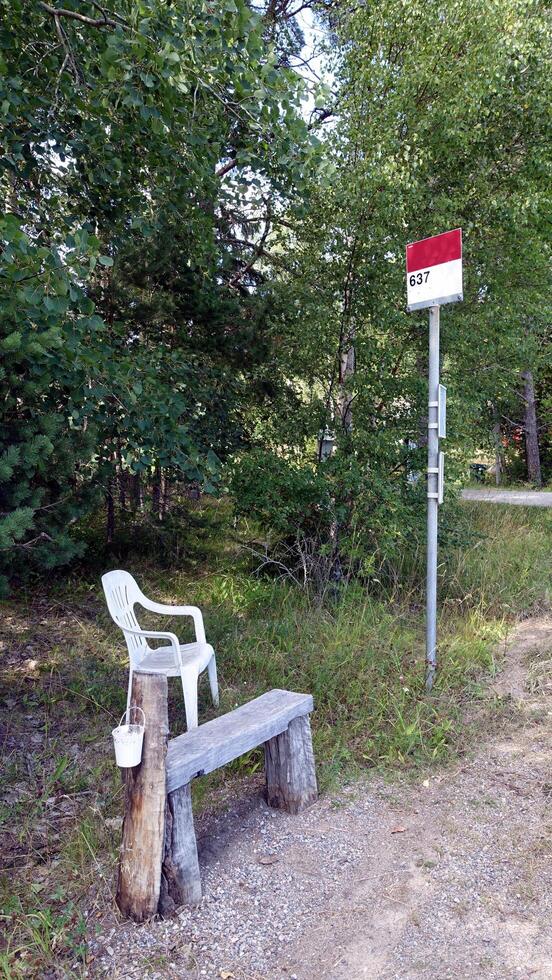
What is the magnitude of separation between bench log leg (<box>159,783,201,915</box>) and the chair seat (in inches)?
47.7

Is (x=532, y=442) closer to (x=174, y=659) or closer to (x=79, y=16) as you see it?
(x=174, y=659)

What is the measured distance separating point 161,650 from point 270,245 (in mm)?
3526

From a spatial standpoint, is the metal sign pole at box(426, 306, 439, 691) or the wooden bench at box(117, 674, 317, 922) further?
the metal sign pole at box(426, 306, 439, 691)

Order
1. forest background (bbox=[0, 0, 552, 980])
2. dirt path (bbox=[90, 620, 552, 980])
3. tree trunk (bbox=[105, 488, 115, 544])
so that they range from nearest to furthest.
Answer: dirt path (bbox=[90, 620, 552, 980]) → forest background (bbox=[0, 0, 552, 980]) → tree trunk (bbox=[105, 488, 115, 544])

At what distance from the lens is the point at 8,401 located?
366 centimetres

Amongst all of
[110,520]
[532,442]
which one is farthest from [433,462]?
[532,442]

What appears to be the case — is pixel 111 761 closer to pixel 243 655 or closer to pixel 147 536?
pixel 243 655

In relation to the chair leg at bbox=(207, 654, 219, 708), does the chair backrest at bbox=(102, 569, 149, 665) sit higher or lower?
higher

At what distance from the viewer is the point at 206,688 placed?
3.95 m

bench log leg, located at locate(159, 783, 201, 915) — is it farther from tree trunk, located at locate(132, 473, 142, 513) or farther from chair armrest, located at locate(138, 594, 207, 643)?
tree trunk, located at locate(132, 473, 142, 513)

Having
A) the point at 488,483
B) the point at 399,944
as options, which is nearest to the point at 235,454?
the point at 399,944

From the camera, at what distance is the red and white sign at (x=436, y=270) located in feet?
10.9

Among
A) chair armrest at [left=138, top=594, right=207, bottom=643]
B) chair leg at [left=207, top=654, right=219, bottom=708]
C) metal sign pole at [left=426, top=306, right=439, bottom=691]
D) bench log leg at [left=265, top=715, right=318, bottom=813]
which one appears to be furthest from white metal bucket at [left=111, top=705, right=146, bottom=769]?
metal sign pole at [left=426, top=306, right=439, bottom=691]

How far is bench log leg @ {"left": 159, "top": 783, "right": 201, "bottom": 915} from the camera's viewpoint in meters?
2.11
